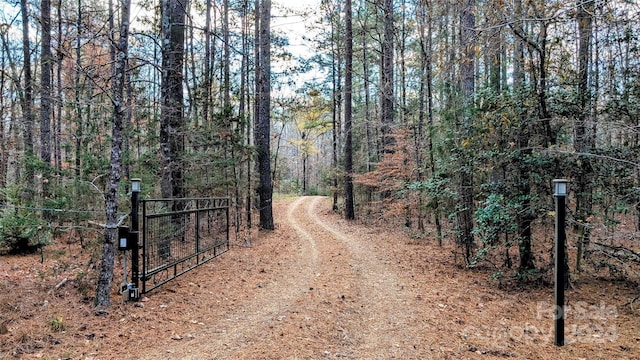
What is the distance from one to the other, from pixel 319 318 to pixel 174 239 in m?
3.09

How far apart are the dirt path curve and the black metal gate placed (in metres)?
1.43

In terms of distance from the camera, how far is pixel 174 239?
599 cm

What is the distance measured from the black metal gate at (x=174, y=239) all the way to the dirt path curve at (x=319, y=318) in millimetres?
1426

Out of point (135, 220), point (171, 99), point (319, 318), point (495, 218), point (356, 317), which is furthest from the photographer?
point (171, 99)

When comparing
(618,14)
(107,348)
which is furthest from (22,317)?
(618,14)

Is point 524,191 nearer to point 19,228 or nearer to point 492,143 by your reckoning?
point 492,143

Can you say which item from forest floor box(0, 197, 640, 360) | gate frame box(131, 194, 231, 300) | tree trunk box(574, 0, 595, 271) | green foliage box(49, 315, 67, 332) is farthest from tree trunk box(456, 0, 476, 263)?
green foliage box(49, 315, 67, 332)

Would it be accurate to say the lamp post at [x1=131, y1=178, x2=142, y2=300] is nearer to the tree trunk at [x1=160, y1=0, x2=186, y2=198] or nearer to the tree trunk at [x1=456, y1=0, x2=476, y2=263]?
the tree trunk at [x1=160, y1=0, x2=186, y2=198]

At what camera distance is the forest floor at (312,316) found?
3.53 meters

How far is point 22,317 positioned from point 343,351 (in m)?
3.74

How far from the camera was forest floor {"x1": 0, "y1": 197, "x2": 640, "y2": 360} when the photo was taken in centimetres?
353

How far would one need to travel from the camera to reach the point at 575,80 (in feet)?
17.1

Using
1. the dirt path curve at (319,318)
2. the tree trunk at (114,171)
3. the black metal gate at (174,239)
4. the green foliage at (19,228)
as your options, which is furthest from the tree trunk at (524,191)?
the green foliage at (19,228)

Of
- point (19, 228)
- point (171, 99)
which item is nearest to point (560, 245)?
point (171, 99)
